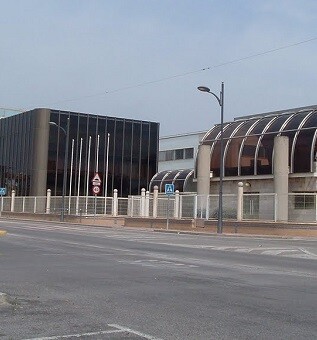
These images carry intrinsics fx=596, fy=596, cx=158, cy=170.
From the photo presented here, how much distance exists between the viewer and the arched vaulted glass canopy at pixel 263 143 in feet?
132

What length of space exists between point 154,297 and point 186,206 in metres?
31.2

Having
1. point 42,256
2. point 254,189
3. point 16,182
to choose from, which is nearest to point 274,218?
point 254,189

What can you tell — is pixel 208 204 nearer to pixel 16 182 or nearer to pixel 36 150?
pixel 36 150

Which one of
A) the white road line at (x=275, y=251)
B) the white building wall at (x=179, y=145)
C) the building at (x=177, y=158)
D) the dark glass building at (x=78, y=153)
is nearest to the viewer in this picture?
the white road line at (x=275, y=251)

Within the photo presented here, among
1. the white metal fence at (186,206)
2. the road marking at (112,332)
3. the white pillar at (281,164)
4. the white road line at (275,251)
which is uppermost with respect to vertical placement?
the white pillar at (281,164)

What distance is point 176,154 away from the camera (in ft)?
243

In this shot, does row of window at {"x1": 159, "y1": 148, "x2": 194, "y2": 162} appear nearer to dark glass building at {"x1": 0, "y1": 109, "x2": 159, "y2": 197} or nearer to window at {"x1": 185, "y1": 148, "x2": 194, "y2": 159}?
window at {"x1": 185, "y1": 148, "x2": 194, "y2": 159}

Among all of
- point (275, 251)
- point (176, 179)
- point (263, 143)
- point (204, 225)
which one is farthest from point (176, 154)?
point (275, 251)

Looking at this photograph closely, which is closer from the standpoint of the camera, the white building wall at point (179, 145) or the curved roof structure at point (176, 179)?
the curved roof structure at point (176, 179)

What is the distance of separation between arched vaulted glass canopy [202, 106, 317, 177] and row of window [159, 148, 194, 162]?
837 inches

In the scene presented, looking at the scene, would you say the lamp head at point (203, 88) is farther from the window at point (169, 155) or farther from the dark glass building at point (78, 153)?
the window at point (169, 155)

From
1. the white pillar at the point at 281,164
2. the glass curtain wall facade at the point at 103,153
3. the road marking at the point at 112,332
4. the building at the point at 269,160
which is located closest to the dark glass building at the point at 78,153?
the glass curtain wall facade at the point at 103,153

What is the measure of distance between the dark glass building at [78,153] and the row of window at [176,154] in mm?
2709

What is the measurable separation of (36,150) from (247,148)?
98.9 ft
